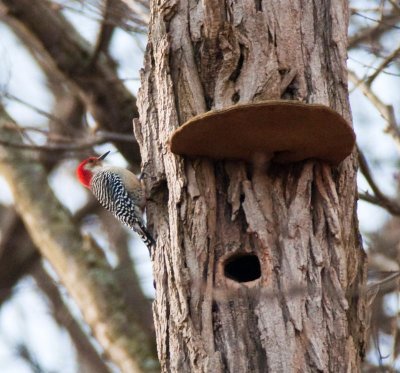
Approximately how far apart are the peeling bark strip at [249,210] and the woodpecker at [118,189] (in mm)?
556

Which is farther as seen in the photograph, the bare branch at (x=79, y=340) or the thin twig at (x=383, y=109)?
the bare branch at (x=79, y=340)

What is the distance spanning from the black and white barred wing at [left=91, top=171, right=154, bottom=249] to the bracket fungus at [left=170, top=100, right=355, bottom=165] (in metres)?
1.03

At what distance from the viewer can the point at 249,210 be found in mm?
4324

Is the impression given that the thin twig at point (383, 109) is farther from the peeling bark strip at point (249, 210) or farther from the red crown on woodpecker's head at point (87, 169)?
the red crown on woodpecker's head at point (87, 169)

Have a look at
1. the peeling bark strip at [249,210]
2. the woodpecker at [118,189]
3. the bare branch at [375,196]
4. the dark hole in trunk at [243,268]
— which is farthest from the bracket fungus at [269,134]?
the bare branch at [375,196]

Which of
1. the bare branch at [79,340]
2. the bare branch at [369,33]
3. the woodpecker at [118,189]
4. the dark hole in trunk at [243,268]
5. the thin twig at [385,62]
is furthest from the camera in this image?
the bare branch at [79,340]

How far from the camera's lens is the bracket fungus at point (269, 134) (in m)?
4.07

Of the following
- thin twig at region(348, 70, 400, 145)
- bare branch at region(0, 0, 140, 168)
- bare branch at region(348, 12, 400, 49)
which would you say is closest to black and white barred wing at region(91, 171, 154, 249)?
bare branch at region(0, 0, 140, 168)

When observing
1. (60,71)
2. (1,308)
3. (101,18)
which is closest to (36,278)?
(1,308)

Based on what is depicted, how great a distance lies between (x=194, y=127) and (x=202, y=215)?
463 millimetres

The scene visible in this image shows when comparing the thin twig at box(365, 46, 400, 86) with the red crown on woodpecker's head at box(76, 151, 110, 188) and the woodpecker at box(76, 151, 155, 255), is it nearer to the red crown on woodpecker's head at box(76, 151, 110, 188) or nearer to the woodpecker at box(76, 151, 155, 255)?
the woodpecker at box(76, 151, 155, 255)

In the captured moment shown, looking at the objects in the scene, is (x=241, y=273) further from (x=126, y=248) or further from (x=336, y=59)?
(x=126, y=248)

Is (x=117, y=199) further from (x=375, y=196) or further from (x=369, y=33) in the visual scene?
(x=369, y=33)

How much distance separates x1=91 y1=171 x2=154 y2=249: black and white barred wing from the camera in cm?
595
